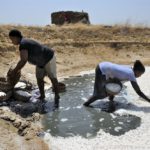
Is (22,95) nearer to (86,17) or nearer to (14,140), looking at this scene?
(14,140)

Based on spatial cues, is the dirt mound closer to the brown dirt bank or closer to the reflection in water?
the brown dirt bank

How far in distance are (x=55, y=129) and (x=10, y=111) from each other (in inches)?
51.0

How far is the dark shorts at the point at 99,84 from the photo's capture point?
8.42 m

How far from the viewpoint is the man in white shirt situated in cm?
808

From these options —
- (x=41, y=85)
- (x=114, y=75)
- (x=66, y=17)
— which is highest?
(x=114, y=75)

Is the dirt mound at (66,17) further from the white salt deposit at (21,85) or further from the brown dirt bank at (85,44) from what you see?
the white salt deposit at (21,85)

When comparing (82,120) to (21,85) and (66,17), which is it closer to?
(21,85)

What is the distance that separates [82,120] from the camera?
796 cm

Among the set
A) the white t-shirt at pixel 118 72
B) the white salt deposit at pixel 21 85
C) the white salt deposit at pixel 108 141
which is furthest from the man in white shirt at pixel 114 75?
the white salt deposit at pixel 21 85

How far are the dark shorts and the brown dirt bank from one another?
5551 mm

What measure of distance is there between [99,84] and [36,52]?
1462 mm

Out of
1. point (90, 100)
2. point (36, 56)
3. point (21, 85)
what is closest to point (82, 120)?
point (90, 100)

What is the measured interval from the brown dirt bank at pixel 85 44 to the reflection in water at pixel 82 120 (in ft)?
16.6

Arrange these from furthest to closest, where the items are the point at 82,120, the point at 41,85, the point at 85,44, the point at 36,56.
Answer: the point at 85,44, the point at 41,85, the point at 36,56, the point at 82,120
